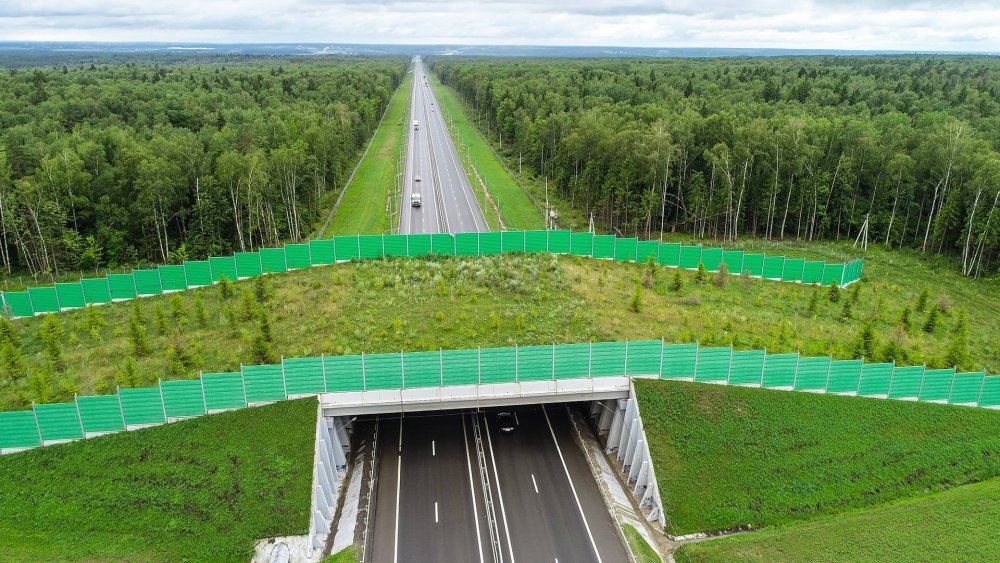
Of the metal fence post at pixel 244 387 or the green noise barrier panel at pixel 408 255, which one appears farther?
the green noise barrier panel at pixel 408 255

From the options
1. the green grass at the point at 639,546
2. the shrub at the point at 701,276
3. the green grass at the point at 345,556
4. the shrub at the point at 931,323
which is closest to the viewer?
the green grass at the point at 345,556

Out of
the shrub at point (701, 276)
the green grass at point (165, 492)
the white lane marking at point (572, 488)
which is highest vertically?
the shrub at point (701, 276)

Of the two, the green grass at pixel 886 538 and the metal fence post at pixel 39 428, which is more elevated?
the metal fence post at pixel 39 428

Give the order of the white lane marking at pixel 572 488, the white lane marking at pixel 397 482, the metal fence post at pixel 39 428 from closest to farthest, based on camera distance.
Result: 1. the white lane marking at pixel 397 482
2. the white lane marking at pixel 572 488
3. the metal fence post at pixel 39 428

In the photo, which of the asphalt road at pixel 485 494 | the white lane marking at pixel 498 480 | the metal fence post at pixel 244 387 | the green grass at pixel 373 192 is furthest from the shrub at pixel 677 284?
the green grass at pixel 373 192

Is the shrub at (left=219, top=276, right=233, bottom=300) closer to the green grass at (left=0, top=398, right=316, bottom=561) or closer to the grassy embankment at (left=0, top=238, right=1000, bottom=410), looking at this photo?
the grassy embankment at (left=0, top=238, right=1000, bottom=410)

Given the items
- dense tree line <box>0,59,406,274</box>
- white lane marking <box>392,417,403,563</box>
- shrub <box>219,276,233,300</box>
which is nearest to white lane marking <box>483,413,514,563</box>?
white lane marking <box>392,417,403,563</box>

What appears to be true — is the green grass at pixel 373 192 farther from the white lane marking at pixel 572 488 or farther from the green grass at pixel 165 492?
the green grass at pixel 165 492
